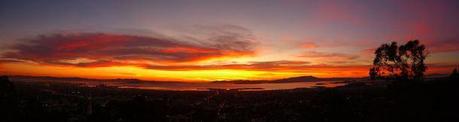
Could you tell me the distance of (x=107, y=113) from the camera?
4228 centimetres

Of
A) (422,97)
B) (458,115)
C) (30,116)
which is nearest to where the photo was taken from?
(30,116)

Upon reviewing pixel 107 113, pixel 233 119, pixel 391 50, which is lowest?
pixel 233 119

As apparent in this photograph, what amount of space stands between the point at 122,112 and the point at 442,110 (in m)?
41.0

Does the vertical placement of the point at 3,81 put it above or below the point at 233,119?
above

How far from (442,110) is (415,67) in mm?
35046

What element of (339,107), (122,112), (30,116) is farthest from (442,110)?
(30,116)

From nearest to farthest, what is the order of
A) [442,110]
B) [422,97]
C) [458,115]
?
[458,115] → [442,110] → [422,97]

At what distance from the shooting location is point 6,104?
36156 millimetres

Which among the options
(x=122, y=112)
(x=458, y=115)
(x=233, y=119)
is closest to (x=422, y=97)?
(x=458, y=115)

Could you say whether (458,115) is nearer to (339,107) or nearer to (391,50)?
(339,107)

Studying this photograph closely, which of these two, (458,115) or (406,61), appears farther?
(406,61)

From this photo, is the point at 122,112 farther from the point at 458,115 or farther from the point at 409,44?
the point at 409,44

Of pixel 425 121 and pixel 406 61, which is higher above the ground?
pixel 406 61

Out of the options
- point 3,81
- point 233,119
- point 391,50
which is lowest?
point 233,119
